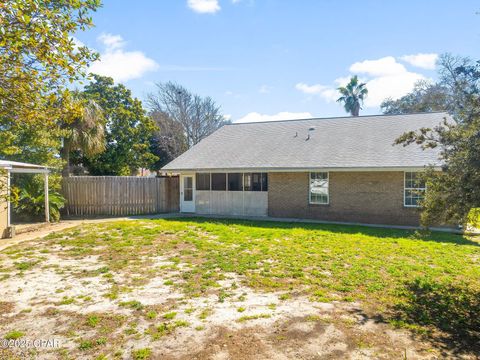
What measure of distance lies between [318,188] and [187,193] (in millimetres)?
7162

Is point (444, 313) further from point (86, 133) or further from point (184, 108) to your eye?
point (184, 108)

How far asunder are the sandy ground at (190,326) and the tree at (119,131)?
20.1 meters

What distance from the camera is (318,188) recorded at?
16.1 m

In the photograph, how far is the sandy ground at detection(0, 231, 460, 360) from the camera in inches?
163

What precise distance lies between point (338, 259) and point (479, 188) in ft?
13.7

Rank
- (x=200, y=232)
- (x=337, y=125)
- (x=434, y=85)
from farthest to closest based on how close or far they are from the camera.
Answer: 1. (x=434, y=85)
2. (x=337, y=125)
3. (x=200, y=232)

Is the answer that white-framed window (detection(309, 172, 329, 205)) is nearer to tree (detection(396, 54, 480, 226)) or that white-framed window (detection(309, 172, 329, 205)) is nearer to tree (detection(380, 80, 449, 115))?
tree (detection(396, 54, 480, 226))

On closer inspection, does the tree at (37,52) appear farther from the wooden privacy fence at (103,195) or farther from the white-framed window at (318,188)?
the wooden privacy fence at (103,195)

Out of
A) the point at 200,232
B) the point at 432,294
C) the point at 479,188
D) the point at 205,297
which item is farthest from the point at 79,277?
the point at 479,188

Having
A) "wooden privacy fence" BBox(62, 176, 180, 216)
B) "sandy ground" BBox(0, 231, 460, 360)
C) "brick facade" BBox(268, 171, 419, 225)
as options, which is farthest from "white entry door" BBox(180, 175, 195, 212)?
"sandy ground" BBox(0, 231, 460, 360)

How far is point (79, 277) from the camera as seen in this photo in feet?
23.6

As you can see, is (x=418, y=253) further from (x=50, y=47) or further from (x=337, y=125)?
(x=337, y=125)

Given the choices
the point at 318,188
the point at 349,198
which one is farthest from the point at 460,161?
the point at 318,188

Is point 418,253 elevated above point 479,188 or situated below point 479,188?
below
